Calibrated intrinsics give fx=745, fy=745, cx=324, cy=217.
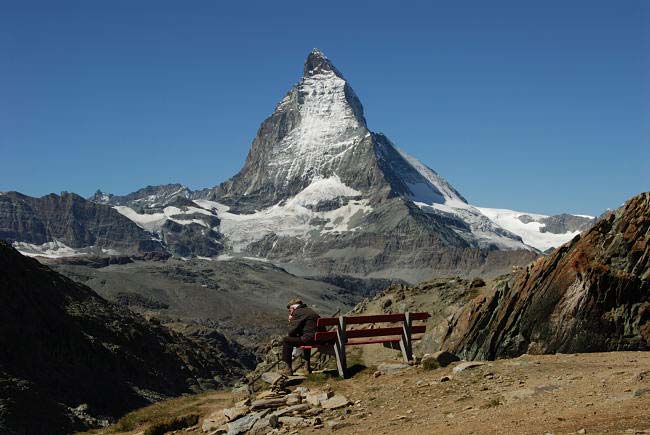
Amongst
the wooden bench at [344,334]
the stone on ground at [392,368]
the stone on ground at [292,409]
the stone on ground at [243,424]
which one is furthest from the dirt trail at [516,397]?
the stone on ground at [243,424]

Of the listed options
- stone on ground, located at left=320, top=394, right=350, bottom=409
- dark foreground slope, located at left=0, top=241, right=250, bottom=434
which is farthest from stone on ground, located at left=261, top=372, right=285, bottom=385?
dark foreground slope, located at left=0, top=241, right=250, bottom=434

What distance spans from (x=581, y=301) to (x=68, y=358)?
2762 inches

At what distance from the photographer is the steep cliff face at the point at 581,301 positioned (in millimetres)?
21719

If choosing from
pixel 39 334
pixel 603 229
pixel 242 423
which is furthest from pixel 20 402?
pixel 603 229

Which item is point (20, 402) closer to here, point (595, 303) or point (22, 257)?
point (22, 257)

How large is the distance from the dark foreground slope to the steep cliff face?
4173cm

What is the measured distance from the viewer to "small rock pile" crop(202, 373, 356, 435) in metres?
19.0

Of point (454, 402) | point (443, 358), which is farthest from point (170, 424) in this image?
point (454, 402)

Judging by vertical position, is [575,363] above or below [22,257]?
below

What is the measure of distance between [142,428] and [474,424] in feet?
38.2

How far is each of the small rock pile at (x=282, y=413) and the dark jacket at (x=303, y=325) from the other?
1802 millimetres

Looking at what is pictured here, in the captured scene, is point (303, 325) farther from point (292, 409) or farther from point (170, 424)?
point (170, 424)

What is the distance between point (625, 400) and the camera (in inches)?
625

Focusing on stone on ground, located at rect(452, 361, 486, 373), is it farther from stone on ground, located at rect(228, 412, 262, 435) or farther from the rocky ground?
stone on ground, located at rect(228, 412, 262, 435)
